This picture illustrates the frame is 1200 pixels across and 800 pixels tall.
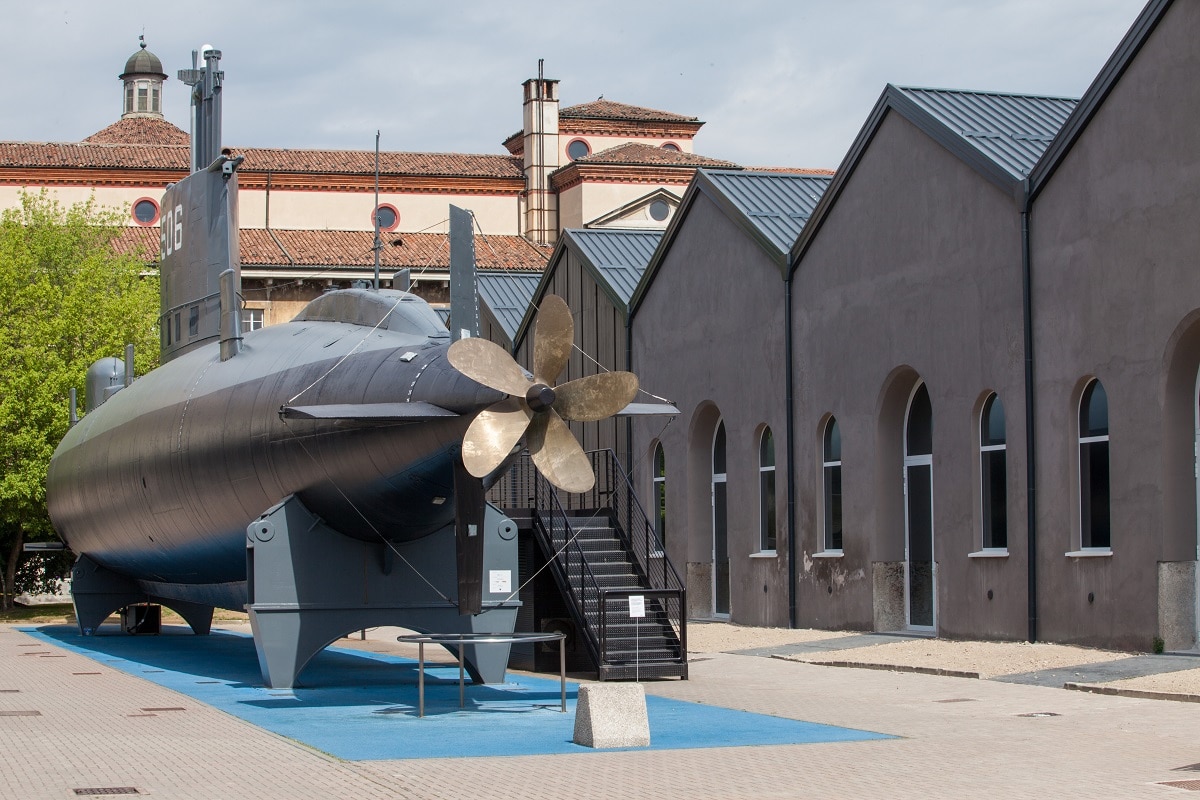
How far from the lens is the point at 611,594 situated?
20.2 metres

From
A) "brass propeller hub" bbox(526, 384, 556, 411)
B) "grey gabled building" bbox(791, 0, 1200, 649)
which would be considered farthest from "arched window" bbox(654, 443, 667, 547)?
"brass propeller hub" bbox(526, 384, 556, 411)

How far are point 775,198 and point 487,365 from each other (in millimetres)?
17983

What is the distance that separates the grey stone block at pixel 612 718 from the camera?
13883 millimetres

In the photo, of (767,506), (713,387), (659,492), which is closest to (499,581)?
(767,506)

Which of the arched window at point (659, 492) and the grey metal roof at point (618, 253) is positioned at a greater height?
the grey metal roof at point (618, 253)

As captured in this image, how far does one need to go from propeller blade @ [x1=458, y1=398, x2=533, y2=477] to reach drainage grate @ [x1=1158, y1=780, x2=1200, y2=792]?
657cm

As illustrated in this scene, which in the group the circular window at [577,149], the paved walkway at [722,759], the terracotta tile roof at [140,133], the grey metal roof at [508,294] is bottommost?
the paved walkway at [722,759]

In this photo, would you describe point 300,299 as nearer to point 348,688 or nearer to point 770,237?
point 770,237

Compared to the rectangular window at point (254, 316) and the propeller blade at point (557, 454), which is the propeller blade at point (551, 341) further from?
the rectangular window at point (254, 316)

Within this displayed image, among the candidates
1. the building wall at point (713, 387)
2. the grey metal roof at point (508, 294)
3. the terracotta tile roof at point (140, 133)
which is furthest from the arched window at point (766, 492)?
the terracotta tile roof at point (140, 133)

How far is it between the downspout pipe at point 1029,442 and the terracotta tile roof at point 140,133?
57.9 metres

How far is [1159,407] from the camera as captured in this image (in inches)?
777

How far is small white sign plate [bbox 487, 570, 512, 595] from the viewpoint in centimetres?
1981

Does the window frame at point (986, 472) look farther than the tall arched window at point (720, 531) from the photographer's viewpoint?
No
